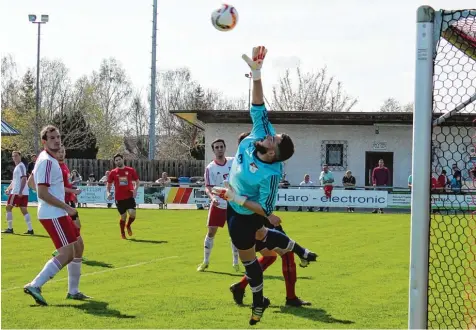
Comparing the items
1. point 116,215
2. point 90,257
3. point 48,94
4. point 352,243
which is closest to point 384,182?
point 116,215

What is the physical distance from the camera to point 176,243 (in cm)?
1805

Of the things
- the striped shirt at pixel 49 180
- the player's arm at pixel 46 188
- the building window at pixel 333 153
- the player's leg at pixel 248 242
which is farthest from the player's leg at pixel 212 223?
the building window at pixel 333 153

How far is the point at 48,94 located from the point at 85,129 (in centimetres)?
932

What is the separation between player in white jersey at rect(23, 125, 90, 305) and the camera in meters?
9.56

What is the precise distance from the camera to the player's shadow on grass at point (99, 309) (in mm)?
9008

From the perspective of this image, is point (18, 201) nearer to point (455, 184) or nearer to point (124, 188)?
point (124, 188)

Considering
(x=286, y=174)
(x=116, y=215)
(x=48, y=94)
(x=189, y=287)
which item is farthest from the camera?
(x=48, y=94)

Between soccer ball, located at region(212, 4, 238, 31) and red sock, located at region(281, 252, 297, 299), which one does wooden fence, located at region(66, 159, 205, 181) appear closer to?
red sock, located at region(281, 252, 297, 299)

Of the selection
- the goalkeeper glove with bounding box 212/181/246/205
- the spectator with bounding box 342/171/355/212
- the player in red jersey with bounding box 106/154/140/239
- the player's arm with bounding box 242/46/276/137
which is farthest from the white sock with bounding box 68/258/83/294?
the spectator with bounding box 342/171/355/212

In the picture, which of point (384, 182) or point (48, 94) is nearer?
point (384, 182)

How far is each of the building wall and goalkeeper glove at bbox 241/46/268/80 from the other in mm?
29293

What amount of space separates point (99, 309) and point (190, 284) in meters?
2.23

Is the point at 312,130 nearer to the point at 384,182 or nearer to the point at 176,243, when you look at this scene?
the point at 384,182

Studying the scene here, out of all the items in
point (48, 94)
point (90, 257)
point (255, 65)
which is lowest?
point (90, 257)
